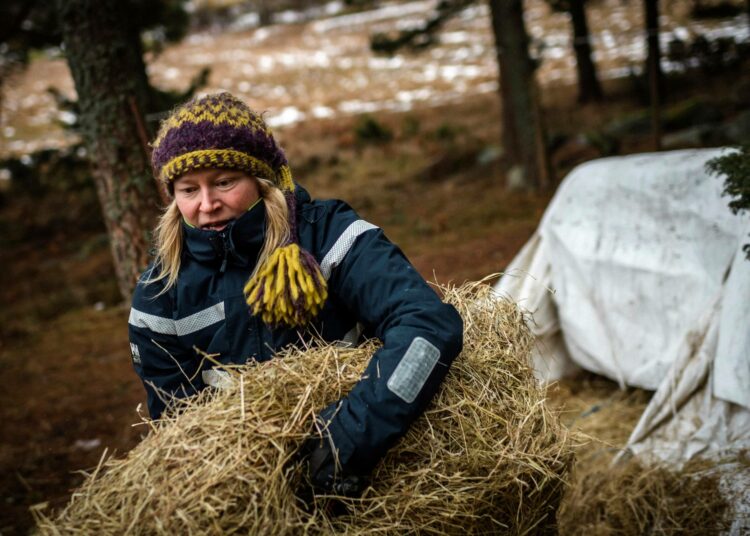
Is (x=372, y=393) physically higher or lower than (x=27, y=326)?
higher

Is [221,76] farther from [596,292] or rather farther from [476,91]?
[596,292]

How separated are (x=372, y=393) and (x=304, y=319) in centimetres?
38

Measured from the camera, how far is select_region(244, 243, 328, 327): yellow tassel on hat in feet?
6.31

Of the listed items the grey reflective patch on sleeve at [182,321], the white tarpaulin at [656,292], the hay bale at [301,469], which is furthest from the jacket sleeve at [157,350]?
the white tarpaulin at [656,292]

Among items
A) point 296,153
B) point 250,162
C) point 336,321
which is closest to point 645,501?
point 336,321

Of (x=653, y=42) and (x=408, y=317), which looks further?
(x=653, y=42)

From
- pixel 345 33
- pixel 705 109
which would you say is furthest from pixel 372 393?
pixel 345 33

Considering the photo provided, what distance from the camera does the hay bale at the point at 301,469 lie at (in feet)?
5.25

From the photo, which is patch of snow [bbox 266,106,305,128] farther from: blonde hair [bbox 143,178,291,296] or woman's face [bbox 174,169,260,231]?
woman's face [bbox 174,169,260,231]

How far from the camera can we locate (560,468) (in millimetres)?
2014

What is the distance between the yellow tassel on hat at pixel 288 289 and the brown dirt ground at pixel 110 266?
1.99 feet

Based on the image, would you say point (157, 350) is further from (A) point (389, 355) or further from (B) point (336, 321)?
(A) point (389, 355)

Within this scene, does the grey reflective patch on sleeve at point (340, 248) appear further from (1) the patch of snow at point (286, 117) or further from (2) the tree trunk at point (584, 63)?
(1) the patch of snow at point (286, 117)

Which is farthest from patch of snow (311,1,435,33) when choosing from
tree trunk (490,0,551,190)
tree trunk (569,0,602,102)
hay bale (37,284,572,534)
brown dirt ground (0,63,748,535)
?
hay bale (37,284,572,534)
